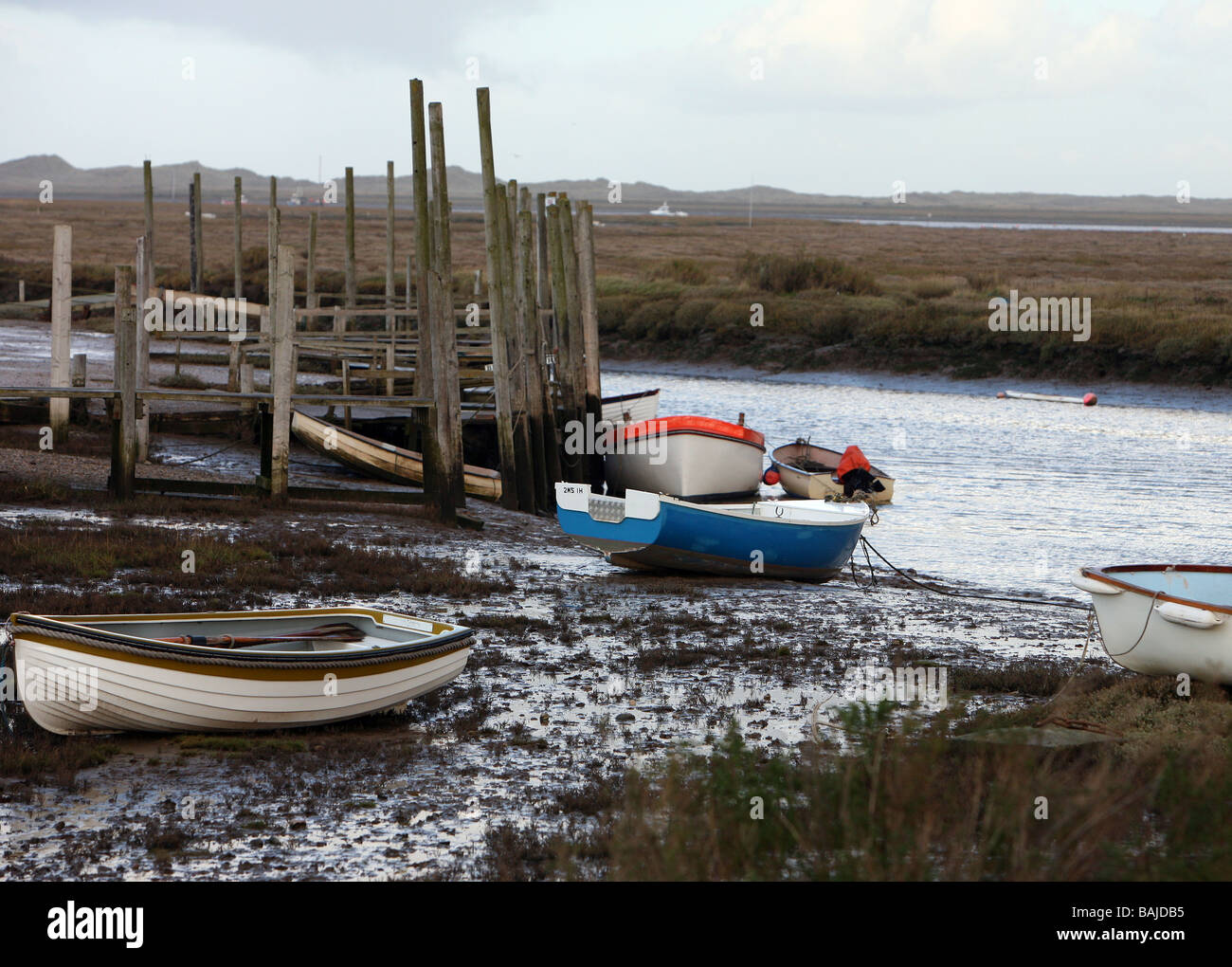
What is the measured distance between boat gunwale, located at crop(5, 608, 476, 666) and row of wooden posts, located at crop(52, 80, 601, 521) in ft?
24.1

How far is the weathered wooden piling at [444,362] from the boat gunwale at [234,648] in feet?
24.7

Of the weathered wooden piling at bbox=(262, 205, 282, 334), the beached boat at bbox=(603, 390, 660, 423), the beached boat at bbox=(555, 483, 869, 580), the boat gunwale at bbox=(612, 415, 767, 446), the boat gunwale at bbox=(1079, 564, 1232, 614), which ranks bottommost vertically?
the beached boat at bbox=(555, 483, 869, 580)

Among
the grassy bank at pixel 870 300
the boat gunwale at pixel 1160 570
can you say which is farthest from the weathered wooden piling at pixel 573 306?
the grassy bank at pixel 870 300

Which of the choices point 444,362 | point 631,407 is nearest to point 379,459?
point 444,362

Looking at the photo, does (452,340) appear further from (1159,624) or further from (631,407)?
(1159,624)

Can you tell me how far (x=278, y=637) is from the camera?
954cm

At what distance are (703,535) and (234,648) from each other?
303 inches

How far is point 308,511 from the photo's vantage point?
1714cm

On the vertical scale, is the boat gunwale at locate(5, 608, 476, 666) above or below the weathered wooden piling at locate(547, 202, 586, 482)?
below

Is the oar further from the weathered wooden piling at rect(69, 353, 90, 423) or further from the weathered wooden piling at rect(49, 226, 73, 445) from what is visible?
the weathered wooden piling at rect(69, 353, 90, 423)

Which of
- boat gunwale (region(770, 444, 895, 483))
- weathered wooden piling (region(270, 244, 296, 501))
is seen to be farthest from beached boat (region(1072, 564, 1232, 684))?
boat gunwale (region(770, 444, 895, 483))

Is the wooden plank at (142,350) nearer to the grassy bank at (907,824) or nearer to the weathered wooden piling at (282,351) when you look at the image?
the weathered wooden piling at (282,351)

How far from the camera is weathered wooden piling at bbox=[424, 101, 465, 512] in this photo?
17.1m
